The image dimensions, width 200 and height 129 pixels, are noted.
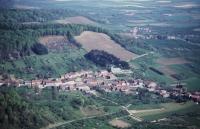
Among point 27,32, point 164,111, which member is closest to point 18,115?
point 164,111

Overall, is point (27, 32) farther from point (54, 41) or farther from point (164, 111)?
point (164, 111)

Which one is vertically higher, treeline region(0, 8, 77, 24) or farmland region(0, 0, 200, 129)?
treeline region(0, 8, 77, 24)

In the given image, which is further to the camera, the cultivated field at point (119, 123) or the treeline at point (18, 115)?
the cultivated field at point (119, 123)

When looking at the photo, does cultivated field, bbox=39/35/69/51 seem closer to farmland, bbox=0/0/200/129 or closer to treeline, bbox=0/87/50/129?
farmland, bbox=0/0/200/129

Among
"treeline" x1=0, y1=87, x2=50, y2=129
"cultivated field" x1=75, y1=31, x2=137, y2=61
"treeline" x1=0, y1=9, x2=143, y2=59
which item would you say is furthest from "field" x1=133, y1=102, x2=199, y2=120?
"treeline" x1=0, y1=9, x2=143, y2=59

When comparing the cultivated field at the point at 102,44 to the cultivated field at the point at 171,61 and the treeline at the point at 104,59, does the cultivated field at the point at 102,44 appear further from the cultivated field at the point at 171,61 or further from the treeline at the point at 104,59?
the cultivated field at the point at 171,61

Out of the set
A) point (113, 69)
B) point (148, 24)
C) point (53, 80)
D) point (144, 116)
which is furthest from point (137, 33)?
point (144, 116)

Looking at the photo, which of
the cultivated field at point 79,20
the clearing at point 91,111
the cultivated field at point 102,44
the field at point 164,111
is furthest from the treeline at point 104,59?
the cultivated field at point 79,20

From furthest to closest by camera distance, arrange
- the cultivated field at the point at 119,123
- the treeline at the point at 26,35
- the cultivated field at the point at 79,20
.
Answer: the cultivated field at the point at 79,20 → the treeline at the point at 26,35 → the cultivated field at the point at 119,123
